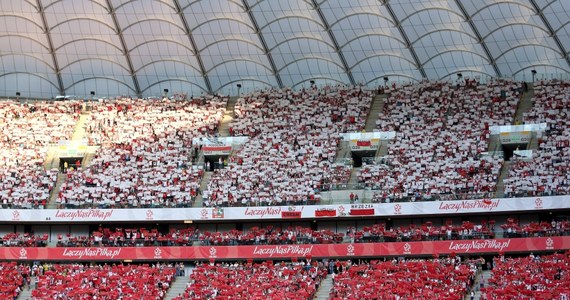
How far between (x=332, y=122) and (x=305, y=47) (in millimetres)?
6029

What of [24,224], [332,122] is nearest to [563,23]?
[332,122]

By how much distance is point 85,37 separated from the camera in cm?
8338

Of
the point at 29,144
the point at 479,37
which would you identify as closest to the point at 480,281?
the point at 479,37

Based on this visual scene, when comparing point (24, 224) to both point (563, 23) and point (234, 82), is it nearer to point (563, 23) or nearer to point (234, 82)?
point (234, 82)

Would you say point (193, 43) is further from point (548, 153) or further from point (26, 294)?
point (548, 153)

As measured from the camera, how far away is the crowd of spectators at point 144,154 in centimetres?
7525

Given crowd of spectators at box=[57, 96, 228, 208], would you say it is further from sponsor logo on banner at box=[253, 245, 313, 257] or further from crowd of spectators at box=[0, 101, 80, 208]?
sponsor logo on banner at box=[253, 245, 313, 257]

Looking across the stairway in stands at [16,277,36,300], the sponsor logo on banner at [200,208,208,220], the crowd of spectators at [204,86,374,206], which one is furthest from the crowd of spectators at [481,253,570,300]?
the stairway in stands at [16,277,36,300]

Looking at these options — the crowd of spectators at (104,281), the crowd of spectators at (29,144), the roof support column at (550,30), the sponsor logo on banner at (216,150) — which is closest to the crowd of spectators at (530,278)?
the roof support column at (550,30)

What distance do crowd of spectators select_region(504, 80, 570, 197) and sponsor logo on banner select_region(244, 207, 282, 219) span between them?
1491 centimetres

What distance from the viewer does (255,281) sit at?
65.9 m

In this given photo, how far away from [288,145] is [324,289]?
57.9 ft

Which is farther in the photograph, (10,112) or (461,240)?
(10,112)

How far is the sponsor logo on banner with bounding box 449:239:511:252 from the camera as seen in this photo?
225 feet
